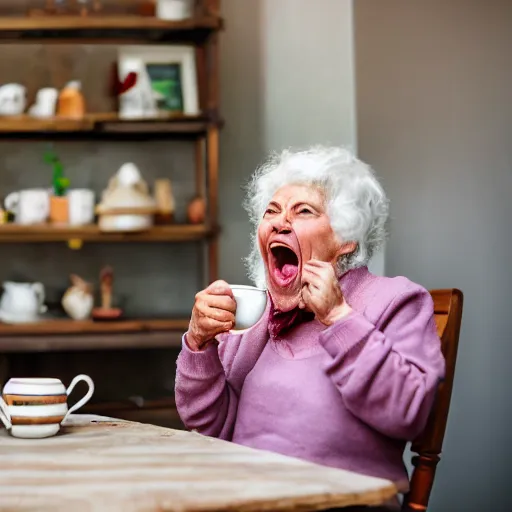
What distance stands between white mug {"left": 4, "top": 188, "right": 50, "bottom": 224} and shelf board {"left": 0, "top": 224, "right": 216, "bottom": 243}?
0.06 m

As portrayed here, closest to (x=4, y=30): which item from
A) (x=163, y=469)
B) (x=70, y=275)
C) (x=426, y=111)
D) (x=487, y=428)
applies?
(x=70, y=275)

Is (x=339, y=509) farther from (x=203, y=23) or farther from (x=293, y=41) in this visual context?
(x=293, y=41)

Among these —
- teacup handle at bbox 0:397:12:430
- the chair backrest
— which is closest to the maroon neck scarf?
the chair backrest

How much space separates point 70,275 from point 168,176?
0.58 metres

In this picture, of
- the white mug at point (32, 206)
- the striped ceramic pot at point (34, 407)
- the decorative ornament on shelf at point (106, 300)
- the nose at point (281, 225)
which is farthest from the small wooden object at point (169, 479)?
the white mug at point (32, 206)

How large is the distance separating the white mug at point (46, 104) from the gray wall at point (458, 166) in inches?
48.7

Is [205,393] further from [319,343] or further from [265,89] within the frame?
[265,89]

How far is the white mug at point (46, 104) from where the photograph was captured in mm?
3527

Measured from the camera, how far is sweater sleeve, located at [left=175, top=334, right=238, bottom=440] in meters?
1.64

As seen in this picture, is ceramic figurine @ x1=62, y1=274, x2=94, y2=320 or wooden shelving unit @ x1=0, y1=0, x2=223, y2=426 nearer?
wooden shelving unit @ x1=0, y1=0, x2=223, y2=426

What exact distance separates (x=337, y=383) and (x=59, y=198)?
2291mm

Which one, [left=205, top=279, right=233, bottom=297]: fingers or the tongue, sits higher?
the tongue

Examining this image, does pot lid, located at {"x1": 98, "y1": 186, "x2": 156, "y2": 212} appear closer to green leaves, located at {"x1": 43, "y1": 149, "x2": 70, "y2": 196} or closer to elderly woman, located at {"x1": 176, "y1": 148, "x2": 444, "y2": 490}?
green leaves, located at {"x1": 43, "y1": 149, "x2": 70, "y2": 196}

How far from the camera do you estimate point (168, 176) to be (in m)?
3.80
